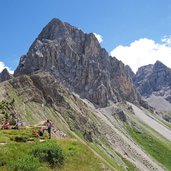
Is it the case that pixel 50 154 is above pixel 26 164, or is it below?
above

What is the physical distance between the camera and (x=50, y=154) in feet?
89.6

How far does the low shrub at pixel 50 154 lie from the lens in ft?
88.6

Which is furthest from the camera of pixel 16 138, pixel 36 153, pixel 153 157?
pixel 153 157

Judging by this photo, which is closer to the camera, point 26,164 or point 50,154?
point 26,164

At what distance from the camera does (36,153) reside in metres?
27.1

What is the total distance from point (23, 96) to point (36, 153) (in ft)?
404

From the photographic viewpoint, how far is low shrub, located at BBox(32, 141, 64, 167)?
2702cm

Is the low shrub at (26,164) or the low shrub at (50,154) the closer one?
the low shrub at (26,164)

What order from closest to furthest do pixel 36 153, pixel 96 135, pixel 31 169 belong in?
pixel 31 169, pixel 36 153, pixel 96 135

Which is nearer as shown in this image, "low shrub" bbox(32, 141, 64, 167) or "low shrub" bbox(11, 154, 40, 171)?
"low shrub" bbox(11, 154, 40, 171)

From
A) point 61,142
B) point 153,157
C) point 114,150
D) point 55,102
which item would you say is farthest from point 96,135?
point 61,142

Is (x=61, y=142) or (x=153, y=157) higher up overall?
(x=61, y=142)

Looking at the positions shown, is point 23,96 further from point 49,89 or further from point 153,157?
point 153,157

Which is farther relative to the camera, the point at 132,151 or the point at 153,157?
the point at 153,157
